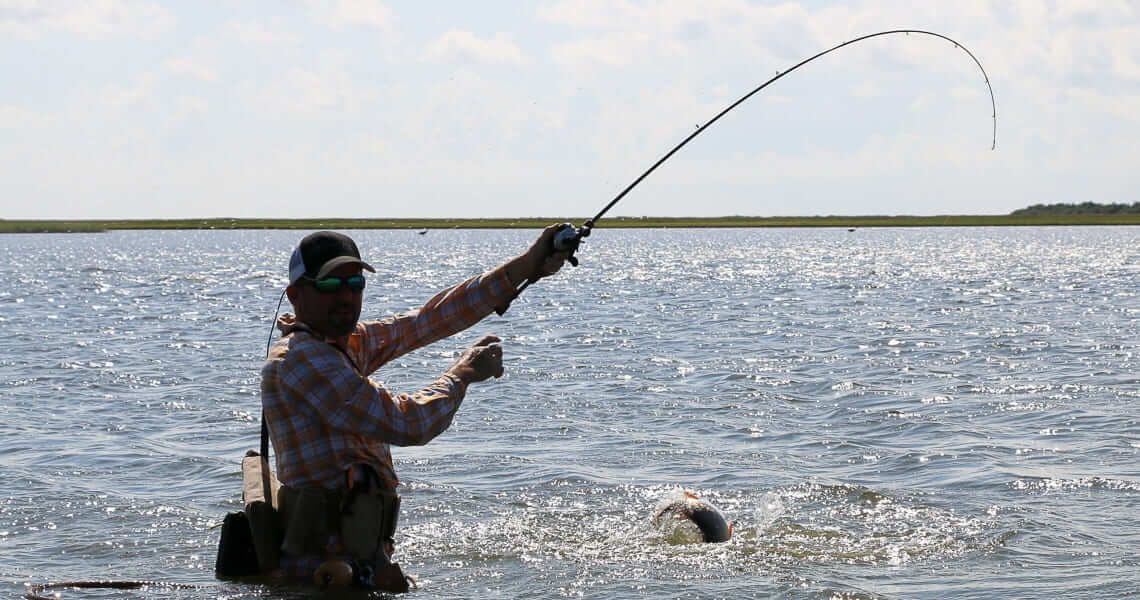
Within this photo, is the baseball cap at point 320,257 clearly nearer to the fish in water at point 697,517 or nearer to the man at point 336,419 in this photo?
the man at point 336,419

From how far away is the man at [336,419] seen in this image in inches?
221

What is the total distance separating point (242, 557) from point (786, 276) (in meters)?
50.2

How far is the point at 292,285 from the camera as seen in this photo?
5.82 metres

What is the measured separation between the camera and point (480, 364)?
582 cm

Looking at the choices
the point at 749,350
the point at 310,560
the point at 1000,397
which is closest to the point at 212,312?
the point at 749,350

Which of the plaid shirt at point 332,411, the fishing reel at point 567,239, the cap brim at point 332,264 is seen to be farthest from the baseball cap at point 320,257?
the fishing reel at point 567,239

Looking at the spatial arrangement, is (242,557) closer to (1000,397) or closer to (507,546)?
(507,546)

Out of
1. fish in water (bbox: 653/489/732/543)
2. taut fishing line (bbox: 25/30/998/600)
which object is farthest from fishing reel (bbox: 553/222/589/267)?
fish in water (bbox: 653/489/732/543)

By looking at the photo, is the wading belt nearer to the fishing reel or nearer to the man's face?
the man's face

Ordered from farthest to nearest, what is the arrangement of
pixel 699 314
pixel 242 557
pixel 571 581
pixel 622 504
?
pixel 699 314 < pixel 622 504 < pixel 571 581 < pixel 242 557

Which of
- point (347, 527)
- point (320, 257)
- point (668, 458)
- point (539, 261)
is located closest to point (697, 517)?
point (668, 458)

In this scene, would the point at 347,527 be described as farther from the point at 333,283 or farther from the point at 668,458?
the point at 668,458

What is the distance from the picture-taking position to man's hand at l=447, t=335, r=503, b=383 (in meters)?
5.80

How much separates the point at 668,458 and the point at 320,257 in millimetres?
7918
